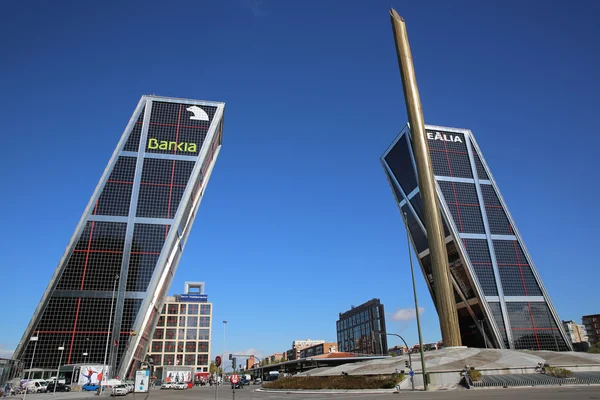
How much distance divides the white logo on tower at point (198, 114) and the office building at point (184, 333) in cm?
6752

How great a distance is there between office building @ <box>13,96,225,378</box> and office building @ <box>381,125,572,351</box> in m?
41.1

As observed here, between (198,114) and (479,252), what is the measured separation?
59892 millimetres

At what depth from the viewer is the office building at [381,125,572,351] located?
74312 millimetres

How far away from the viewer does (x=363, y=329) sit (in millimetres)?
145375

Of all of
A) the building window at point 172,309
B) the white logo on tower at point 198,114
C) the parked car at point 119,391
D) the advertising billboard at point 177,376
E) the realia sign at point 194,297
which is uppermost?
the white logo on tower at point 198,114

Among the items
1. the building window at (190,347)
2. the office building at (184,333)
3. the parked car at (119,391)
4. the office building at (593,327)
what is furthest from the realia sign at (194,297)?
the office building at (593,327)

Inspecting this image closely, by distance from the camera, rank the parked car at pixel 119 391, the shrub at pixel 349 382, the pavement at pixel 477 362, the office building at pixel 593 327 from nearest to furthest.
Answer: the shrub at pixel 349 382
the pavement at pixel 477 362
the parked car at pixel 119 391
the office building at pixel 593 327

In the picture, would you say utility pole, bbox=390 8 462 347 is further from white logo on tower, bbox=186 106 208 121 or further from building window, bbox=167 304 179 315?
building window, bbox=167 304 179 315

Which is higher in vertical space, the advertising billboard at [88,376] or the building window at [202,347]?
the building window at [202,347]

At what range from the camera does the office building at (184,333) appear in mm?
122062

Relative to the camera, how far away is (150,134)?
251ft

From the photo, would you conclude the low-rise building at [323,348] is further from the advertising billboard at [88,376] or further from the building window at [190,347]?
the advertising billboard at [88,376]

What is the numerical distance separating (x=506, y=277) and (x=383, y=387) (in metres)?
53.9

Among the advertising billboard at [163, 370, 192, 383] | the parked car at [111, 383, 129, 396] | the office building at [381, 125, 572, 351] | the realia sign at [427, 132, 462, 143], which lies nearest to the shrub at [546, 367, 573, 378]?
the parked car at [111, 383, 129, 396]
